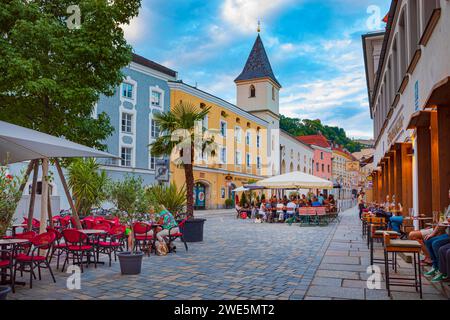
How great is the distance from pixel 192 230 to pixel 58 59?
19.4 ft

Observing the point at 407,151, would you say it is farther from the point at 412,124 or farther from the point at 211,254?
the point at 211,254

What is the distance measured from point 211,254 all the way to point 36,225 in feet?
15.2

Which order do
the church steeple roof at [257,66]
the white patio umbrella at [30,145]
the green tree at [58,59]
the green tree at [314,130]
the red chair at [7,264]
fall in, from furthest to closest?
the green tree at [314,130] → the church steeple roof at [257,66] → the green tree at [58,59] → the white patio umbrella at [30,145] → the red chair at [7,264]

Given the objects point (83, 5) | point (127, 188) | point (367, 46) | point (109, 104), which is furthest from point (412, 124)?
point (109, 104)

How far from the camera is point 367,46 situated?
89.5ft

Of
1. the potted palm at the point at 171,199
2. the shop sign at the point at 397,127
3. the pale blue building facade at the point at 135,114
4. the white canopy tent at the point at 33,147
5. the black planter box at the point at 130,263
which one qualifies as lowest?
the black planter box at the point at 130,263

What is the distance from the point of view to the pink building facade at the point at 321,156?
76.2m

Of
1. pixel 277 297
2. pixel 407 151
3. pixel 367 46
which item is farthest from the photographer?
pixel 367 46

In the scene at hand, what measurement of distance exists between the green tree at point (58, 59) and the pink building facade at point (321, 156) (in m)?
66.6

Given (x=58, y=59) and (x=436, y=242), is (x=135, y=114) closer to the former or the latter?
(x=58, y=59)

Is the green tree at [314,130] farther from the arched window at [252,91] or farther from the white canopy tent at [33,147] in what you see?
the white canopy tent at [33,147]

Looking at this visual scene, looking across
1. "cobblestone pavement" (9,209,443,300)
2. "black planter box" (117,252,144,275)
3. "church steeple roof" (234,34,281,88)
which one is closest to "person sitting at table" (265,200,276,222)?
"cobblestone pavement" (9,209,443,300)

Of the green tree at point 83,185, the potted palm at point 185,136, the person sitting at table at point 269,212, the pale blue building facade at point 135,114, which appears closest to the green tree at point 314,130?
the pale blue building facade at point 135,114

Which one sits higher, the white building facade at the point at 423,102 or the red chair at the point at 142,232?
the white building facade at the point at 423,102
